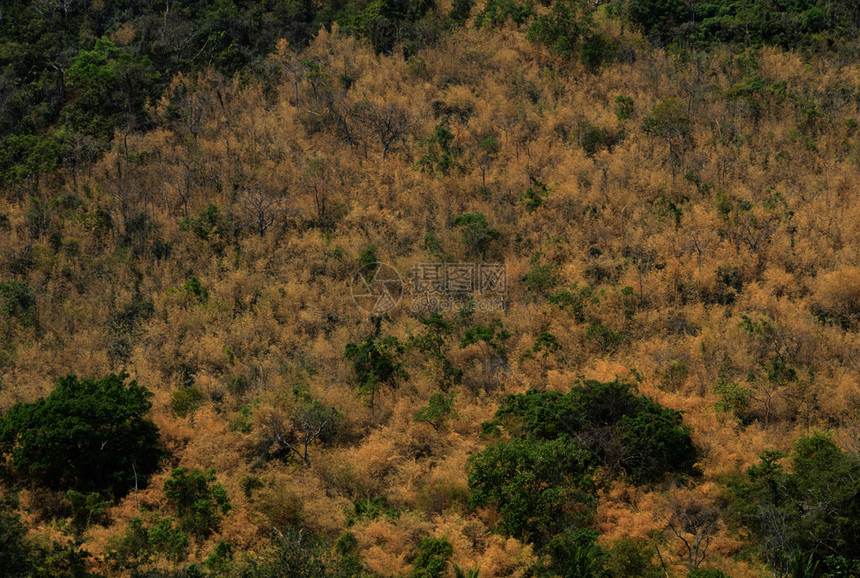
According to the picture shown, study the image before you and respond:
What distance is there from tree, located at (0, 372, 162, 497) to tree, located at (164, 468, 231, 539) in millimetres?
1573

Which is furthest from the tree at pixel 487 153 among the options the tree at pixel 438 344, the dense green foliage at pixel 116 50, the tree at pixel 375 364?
the tree at pixel 375 364

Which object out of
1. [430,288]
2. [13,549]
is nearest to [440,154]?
[430,288]

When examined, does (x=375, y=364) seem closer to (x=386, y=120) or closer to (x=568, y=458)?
(x=568, y=458)

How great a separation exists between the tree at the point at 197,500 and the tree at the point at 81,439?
1.57m

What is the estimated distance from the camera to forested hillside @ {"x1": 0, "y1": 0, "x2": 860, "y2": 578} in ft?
68.1

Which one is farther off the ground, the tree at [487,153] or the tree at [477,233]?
the tree at [487,153]

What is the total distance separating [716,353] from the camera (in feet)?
84.3

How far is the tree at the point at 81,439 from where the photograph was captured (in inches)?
882

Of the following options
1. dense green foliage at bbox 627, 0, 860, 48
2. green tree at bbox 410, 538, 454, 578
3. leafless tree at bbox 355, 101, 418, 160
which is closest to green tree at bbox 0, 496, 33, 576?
green tree at bbox 410, 538, 454, 578

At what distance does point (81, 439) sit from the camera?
22891 mm

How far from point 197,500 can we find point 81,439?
4135 mm

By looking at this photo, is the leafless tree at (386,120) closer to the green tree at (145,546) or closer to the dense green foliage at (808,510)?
the green tree at (145,546)

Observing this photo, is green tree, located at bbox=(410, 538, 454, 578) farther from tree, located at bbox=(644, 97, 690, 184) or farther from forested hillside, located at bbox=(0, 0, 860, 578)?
tree, located at bbox=(644, 97, 690, 184)

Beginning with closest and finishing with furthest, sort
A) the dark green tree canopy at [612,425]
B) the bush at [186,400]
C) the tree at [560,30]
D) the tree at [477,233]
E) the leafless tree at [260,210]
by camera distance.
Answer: the dark green tree canopy at [612,425], the bush at [186,400], the tree at [477,233], the leafless tree at [260,210], the tree at [560,30]
